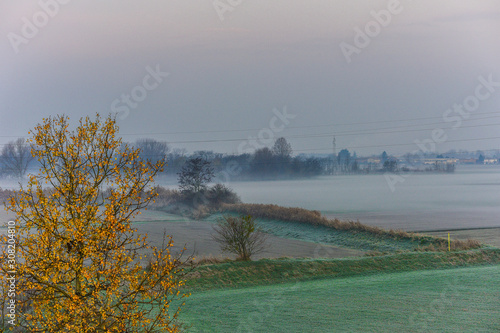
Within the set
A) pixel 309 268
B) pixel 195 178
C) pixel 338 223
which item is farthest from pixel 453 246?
pixel 195 178

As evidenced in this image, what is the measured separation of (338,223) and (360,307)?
97.8 feet

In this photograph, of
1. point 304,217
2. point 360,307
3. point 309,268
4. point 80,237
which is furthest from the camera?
point 304,217

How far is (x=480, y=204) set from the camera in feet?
279

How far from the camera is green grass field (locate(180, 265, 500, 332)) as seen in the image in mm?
15156

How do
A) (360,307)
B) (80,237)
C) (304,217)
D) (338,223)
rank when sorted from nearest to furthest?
(80,237) → (360,307) → (338,223) → (304,217)

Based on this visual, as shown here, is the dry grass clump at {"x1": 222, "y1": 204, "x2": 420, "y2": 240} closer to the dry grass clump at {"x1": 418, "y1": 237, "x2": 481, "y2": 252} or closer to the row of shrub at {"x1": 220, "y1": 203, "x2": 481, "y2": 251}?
the row of shrub at {"x1": 220, "y1": 203, "x2": 481, "y2": 251}

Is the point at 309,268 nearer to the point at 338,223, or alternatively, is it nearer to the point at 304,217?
the point at 338,223

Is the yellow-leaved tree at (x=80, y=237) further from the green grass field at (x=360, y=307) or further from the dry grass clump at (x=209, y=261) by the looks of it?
the dry grass clump at (x=209, y=261)

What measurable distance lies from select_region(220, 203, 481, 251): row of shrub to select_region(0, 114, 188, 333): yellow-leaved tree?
2697cm

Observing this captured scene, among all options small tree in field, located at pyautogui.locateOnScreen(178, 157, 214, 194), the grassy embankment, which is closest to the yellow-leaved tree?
the grassy embankment

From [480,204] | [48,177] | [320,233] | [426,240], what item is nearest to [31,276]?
[48,177]

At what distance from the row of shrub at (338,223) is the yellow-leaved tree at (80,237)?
2697 cm

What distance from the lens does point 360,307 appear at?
1736 cm

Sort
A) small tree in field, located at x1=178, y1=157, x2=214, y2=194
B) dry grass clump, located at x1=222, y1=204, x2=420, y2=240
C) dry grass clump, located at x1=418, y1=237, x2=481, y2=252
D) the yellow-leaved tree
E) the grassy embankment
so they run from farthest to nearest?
small tree in field, located at x1=178, y1=157, x2=214, y2=194 < dry grass clump, located at x1=222, y1=204, x2=420, y2=240 < dry grass clump, located at x1=418, y1=237, x2=481, y2=252 < the grassy embankment < the yellow-leaved tree
